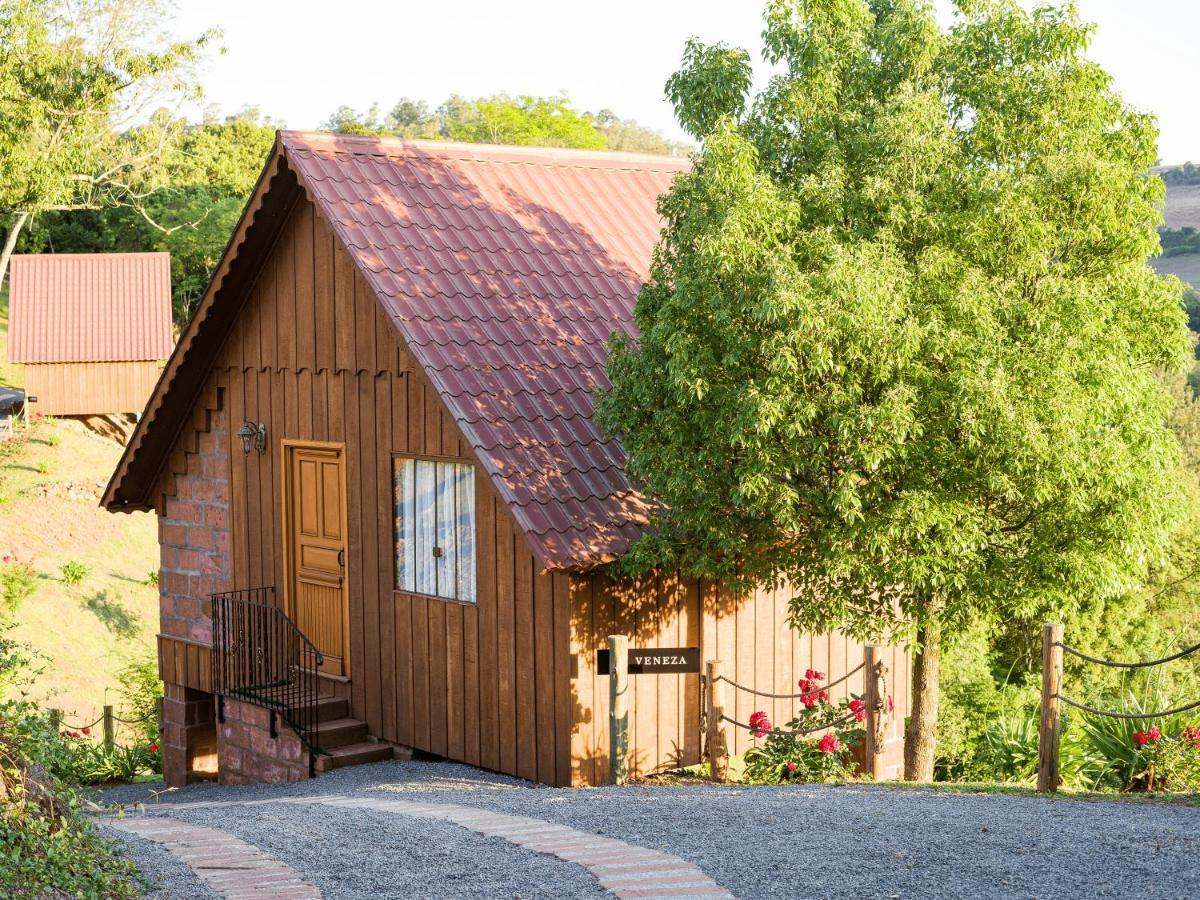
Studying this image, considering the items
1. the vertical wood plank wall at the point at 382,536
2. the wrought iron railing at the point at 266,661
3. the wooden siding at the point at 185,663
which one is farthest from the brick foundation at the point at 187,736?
the vertical wood plank wall at the point at 382,536

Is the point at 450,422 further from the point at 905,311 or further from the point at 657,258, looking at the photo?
the point at 905,311

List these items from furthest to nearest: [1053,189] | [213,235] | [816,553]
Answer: [213,235]
[816,553]
[1053,189]

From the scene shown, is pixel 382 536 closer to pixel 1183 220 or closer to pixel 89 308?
pixel 89 308

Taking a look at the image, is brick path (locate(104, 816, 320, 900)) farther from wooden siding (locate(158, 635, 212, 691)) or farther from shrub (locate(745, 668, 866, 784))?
wooden siding (locate(158, 635, 212, 691))

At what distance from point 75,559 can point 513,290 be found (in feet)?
66.1

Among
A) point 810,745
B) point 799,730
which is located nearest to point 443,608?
point 799,730

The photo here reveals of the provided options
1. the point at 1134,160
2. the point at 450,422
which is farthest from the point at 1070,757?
the point at 450,422

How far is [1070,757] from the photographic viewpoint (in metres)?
12.3

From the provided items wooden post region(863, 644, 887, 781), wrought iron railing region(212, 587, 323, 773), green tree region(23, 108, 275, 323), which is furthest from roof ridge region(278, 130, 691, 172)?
green tree region(23, 108, 275, 323)

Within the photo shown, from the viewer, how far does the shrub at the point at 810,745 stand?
1102 centimetres

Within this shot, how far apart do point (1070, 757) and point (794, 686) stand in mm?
2607

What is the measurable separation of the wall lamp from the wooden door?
446 millimetres

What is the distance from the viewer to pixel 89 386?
38.1m

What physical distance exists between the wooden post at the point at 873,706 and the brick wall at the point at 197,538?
748 cm
